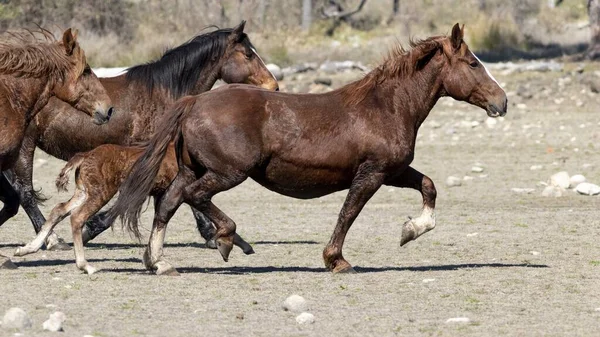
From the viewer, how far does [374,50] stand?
3975 centimetres

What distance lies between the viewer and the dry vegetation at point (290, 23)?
34438 mm

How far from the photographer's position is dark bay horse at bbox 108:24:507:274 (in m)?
10.2

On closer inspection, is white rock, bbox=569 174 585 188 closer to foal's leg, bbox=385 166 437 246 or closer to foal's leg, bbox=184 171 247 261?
foal's leg, bbox=385 166 437 246

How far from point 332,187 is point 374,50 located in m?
29.5

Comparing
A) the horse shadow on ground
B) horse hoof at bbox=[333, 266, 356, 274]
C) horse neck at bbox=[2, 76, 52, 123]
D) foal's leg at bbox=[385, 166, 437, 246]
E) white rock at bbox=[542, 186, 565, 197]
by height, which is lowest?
white rock at bbox=[542, 186, 565, 197]

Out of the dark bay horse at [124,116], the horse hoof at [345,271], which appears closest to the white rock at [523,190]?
the dark bay horse at [124,116]

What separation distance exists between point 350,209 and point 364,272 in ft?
1.73

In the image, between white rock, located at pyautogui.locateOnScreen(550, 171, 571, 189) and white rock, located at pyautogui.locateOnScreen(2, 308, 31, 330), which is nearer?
white rock, located at pyautogui.locateOnScreen(2, 308, 31, 330)

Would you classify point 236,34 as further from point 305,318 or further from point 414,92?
point 305,318

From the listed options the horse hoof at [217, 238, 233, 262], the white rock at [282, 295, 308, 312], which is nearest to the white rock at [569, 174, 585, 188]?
the horse hoof at [217, 238, 233, 262]

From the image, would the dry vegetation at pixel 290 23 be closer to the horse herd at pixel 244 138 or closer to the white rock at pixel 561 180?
the white rock at pixel 561 180

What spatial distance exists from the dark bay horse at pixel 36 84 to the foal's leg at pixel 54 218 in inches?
20.9

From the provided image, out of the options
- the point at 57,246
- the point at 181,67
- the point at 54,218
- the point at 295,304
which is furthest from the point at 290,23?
the point at 295,304

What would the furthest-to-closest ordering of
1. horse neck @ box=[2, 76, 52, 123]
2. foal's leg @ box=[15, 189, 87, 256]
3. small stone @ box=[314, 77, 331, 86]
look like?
small stone @ box=[314, 77, 331, 86], horse neck @ box=[2, 76, 52, 123], foal's leg @ box=[15, 189, 87, 256]
